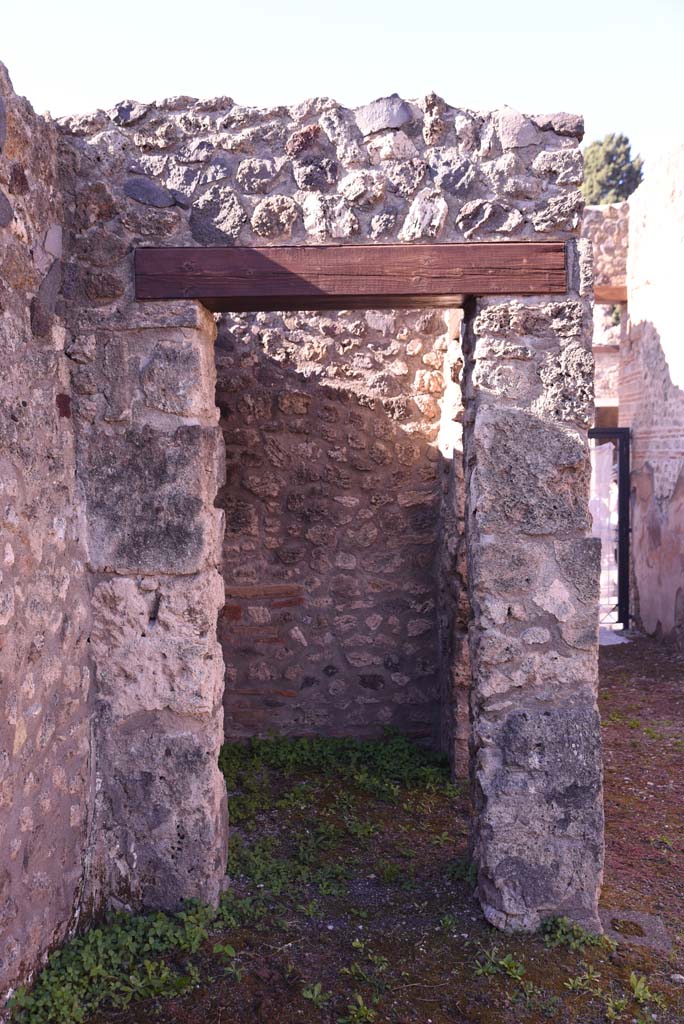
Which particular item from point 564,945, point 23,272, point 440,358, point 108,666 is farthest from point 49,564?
point 440,358

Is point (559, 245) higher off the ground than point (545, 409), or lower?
higher

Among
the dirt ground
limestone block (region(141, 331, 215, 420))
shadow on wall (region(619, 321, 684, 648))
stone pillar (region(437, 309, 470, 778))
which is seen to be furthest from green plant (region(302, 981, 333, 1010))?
shadow on wall (region(619, 321, 684, 648))

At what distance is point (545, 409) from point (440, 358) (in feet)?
6.22

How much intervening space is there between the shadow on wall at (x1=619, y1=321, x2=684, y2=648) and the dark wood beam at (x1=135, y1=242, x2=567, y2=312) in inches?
196

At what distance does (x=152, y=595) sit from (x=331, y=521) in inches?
81.0

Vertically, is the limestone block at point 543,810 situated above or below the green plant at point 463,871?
above

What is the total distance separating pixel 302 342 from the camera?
194 inches

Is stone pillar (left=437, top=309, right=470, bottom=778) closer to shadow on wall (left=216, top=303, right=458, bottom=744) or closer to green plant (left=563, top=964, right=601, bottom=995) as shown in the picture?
shadow on wall (left=216, top=303, right=458, bottom=744)

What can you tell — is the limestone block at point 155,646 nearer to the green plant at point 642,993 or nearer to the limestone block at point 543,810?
the limestone block at point 543,810

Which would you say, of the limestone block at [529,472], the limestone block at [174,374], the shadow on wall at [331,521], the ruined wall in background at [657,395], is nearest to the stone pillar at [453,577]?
the shadow on wall at [331,521]

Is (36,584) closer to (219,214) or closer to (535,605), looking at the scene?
(219,214)

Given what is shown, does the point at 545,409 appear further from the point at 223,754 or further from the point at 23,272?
the point at 223,754

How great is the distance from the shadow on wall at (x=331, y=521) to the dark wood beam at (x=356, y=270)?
1.81 m

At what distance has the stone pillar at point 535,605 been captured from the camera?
3.08 m
